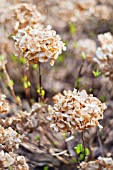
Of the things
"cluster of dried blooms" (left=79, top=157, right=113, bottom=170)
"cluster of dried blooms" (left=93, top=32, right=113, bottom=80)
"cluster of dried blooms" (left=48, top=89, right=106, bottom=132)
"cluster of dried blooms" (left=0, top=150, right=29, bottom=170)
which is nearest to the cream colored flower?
"cluster of dried blooms" (left=0, top=150, right=29, bottom=170)

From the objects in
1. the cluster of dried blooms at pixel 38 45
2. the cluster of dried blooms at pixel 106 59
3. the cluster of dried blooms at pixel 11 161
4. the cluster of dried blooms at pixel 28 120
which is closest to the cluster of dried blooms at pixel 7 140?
the cluster of dried blooms at pixel 11 161

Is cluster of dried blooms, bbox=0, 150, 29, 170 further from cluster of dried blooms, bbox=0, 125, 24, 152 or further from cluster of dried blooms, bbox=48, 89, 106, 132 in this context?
cluster of dried blooms, bbox=48, 89, 106, 132

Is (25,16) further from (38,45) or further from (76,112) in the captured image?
(76,112)

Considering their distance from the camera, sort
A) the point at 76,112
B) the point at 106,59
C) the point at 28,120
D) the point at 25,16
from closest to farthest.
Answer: the point at 76,112, the point at 28,120, the point at 106,59, the point at 25,16

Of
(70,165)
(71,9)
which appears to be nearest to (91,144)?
(70,165)

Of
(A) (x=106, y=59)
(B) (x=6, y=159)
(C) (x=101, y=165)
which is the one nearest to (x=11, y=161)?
(B) (x=6, y=159)

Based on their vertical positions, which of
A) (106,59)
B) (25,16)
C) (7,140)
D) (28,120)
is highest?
(25,16)

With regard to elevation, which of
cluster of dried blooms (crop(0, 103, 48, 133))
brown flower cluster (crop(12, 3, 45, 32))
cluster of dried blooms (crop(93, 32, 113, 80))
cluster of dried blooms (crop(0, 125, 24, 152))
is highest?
brown flower cluster (crop(12, 3, 45, 32))
